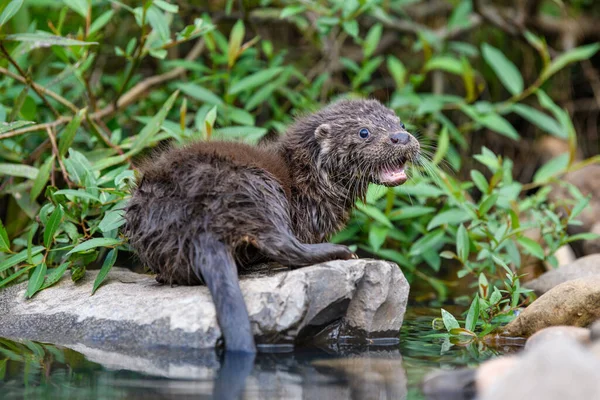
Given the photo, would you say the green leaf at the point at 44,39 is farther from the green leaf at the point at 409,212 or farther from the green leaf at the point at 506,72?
the green leaf at the point at 506,72

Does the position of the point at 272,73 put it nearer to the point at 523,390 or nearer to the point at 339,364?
the point at 339,364

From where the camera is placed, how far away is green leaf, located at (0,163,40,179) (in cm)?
623

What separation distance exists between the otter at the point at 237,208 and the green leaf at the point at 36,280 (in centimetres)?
69

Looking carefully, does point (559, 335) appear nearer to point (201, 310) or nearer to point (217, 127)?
point (201, 310)

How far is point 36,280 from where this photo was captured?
5449 millimetres

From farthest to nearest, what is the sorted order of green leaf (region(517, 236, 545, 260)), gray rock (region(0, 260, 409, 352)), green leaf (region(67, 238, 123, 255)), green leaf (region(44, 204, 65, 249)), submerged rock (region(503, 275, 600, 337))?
green leaf (region(517, 236, 545, 260))
green leaf (region(44, 204, 65, 249))
green leaf (region(67, 238, 123, 255))
submerged rock (region(503, 275, 600, 337))
gray rock (region(0, 260, 409, 352))

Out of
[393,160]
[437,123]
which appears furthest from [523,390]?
[437,123]

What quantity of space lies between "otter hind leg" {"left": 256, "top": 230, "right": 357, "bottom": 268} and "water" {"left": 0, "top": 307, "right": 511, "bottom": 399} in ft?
1.84

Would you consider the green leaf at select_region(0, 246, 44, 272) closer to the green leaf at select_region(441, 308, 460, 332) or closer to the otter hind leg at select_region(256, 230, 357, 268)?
the otter hind leg at select_region(256, 230, 357, 268)

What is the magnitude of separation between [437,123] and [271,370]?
5.79 m

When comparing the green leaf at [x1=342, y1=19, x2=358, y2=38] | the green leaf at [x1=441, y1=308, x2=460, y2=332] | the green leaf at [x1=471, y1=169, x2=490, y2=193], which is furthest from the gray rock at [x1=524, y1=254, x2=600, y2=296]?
the green leaf at [x1=342, y1=19, x2=358, y2=38]

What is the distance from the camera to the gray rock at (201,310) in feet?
15.1

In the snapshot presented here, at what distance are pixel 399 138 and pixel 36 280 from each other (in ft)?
8.83

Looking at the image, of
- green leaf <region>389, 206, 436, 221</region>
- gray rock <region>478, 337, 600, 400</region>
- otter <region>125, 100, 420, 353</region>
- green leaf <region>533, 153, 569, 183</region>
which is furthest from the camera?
green leaf <region>533, 153, 569, 183</region>
